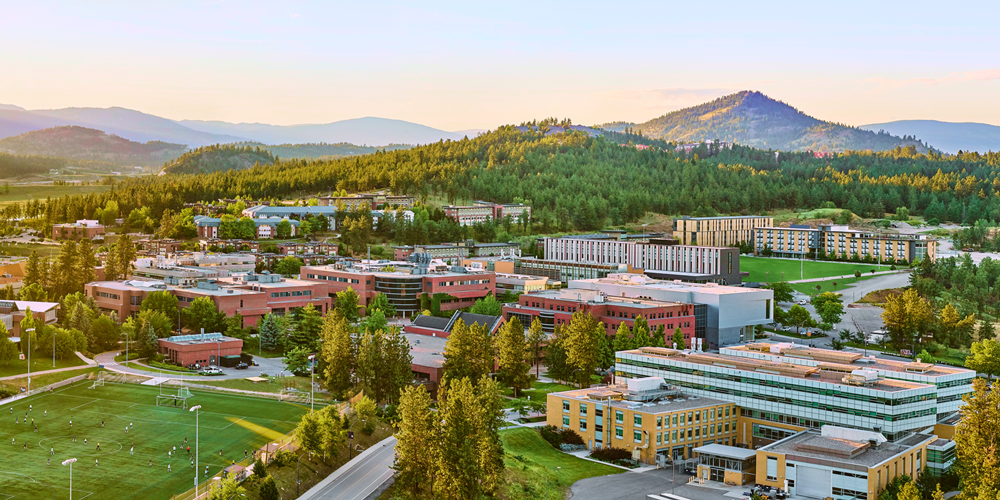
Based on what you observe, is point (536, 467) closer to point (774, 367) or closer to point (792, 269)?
point (774, 367)

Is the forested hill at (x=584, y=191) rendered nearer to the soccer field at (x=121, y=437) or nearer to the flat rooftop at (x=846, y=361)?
the flat rooftop at (x=846, y=361)

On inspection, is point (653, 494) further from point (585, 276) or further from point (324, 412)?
point (585, 276)

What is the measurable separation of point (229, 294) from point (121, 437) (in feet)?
114

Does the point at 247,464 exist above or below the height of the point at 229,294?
below

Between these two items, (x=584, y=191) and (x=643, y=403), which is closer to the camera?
(x=643, y=403)

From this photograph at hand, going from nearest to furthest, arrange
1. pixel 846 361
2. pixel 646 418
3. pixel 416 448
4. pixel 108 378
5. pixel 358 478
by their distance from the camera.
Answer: pixel 416 448 < pixel 358 478 < pixel 646 418 < pixel 846 361 < pixel 108 378

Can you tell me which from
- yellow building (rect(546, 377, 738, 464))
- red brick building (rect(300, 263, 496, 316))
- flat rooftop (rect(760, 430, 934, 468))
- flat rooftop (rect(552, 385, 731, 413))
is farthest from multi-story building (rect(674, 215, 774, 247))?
flat rooftop (rect(760, 430, 934, 468))

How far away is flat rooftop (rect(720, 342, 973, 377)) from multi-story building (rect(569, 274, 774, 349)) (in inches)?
650

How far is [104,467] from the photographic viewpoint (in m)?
42.3

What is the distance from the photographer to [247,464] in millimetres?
42219

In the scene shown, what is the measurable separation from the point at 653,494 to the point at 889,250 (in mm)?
101607

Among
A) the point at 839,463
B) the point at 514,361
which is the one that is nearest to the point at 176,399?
the point at 514,361

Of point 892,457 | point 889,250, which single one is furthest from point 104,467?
point 889,250

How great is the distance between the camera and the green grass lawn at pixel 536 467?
1761 inches
